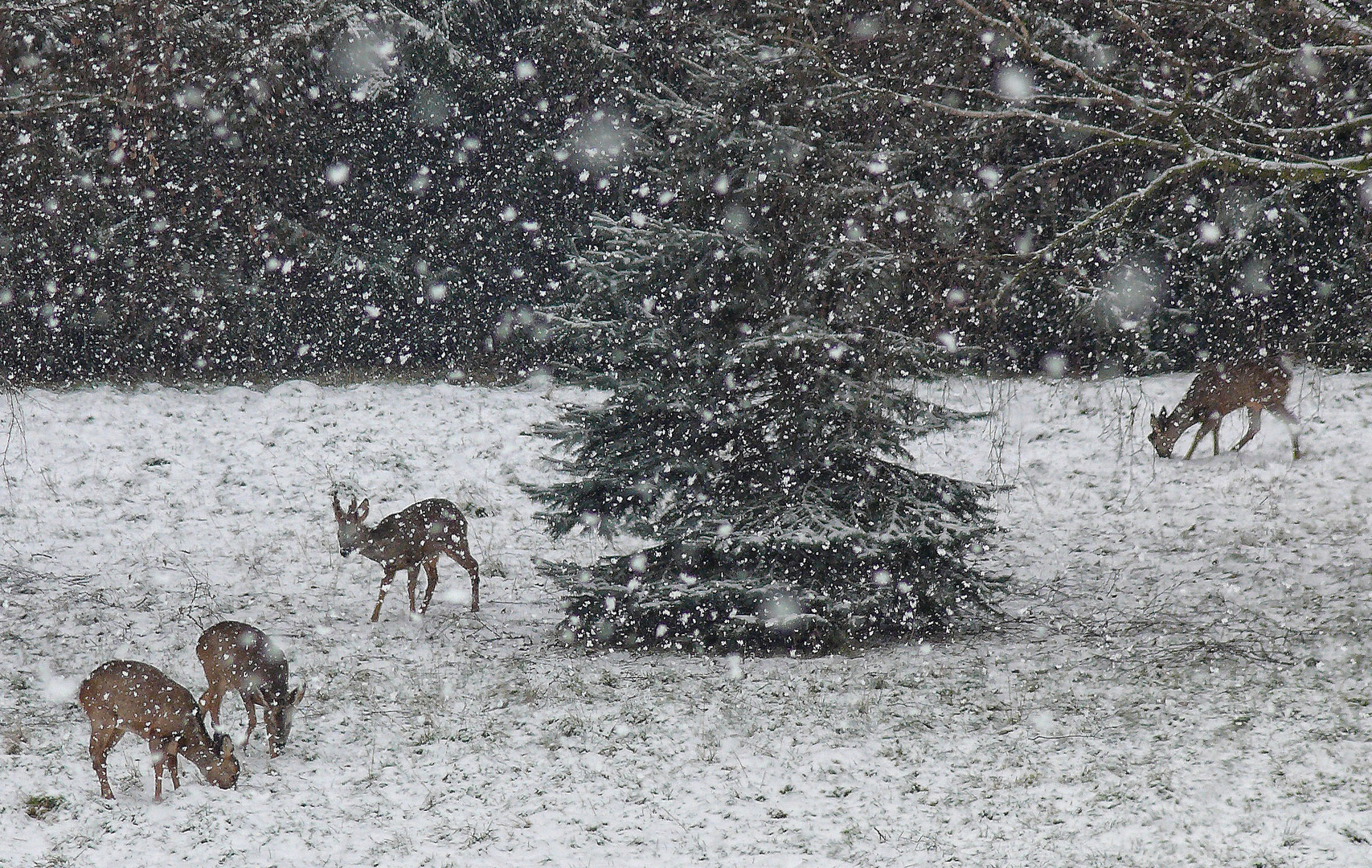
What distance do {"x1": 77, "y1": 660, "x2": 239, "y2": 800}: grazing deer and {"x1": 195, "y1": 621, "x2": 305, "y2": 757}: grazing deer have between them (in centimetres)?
49

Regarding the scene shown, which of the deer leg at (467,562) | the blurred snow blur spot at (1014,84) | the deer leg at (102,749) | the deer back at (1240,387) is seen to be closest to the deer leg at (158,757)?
the deer leg at (102,749)

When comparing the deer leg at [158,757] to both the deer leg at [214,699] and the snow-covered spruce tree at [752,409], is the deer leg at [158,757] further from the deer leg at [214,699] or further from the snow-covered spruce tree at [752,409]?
the snow-covered spruce tree at [752,409]

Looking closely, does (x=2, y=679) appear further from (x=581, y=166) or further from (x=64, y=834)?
(x=581, y=166)

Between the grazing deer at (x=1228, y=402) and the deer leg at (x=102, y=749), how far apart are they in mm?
12226

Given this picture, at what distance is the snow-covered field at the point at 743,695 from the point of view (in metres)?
6.55

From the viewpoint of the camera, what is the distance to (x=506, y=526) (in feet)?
46.8

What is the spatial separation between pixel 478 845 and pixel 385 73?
Result: 17801mm

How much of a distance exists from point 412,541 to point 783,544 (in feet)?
13.2

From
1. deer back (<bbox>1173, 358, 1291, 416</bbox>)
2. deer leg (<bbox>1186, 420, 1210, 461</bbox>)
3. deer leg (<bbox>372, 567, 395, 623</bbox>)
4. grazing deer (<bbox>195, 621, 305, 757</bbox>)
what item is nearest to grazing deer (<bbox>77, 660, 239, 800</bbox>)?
grazing deer (<bbox>195, 621, 305, 757</bbox>)

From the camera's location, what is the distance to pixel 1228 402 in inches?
551

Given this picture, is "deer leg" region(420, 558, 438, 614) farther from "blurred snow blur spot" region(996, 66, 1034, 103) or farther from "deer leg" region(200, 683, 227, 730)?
"blurred snow blur spot" region(996, 66, 1034, 103)

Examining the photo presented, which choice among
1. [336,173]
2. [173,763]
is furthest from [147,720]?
[336,173]

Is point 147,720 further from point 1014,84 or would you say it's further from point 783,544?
point 1014,84

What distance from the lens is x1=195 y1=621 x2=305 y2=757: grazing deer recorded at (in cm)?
780
